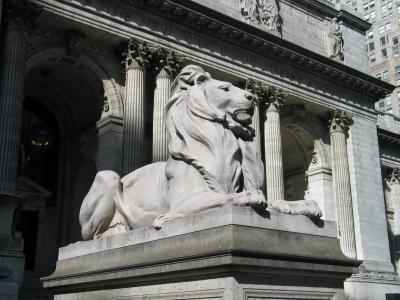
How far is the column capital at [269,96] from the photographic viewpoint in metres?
28.8

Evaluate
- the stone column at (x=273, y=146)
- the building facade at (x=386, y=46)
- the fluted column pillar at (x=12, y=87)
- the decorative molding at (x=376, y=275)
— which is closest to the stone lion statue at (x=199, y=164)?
the fluted column pillar at (x=12, y=87)

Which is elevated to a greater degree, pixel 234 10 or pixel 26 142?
pixel 234 10

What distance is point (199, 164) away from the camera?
5.55 meters

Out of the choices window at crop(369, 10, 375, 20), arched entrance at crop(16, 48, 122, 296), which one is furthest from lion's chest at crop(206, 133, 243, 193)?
window at crop(369, 10, 375, 20)

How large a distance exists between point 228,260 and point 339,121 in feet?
99.1

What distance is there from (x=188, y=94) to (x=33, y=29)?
58.7 ft

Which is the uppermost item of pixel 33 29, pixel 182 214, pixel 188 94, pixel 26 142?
pixel 33 29

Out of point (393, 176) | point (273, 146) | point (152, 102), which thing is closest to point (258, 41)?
point (273, 146)

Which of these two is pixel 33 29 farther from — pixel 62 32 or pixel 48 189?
pixel 48 189

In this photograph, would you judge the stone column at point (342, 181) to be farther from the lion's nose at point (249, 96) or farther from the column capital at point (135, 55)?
the lion's nose at point (249, 96)

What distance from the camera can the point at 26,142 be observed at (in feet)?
92.7

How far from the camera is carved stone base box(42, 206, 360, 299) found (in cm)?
446

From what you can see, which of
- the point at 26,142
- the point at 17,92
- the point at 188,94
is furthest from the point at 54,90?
the point at 188,94

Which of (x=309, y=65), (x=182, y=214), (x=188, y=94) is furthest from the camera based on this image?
(x=309, y=65)
